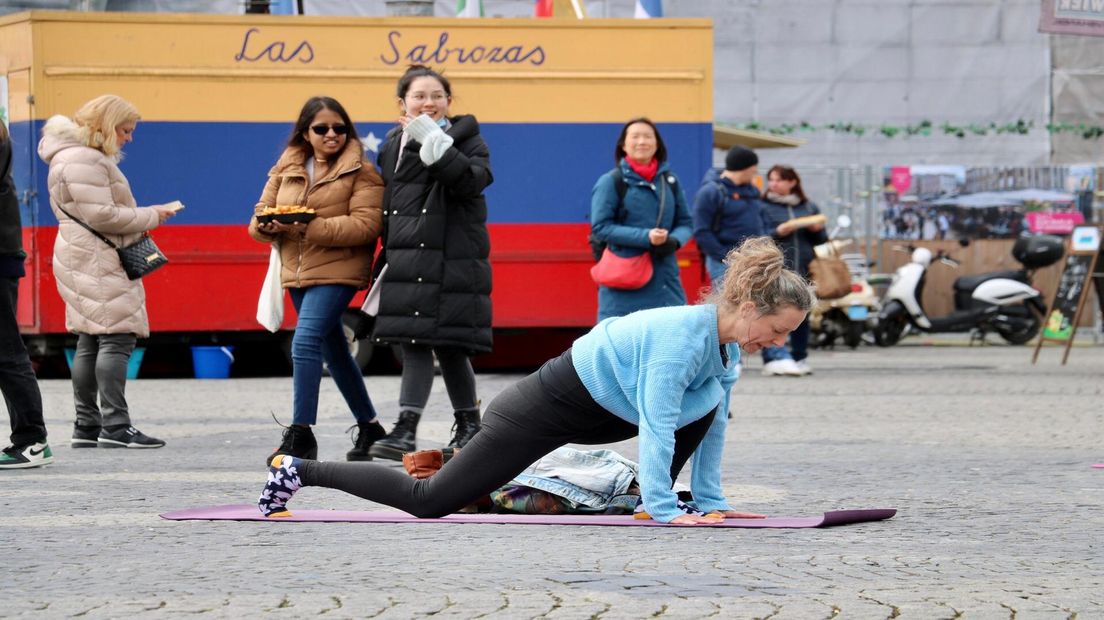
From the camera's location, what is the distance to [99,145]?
29.8 feet

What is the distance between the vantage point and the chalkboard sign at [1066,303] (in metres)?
16.2

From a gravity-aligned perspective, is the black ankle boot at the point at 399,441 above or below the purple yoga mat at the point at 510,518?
above

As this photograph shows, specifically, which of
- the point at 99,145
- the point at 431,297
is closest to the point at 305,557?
the point at 431,297

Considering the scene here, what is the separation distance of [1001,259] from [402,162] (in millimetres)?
14233

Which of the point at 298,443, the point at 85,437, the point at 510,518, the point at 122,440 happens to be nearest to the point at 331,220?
the point at 298,443

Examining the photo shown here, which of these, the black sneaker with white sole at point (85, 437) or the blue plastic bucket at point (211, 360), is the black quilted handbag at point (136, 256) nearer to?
the black sneaker with white sole at point (85, 437)

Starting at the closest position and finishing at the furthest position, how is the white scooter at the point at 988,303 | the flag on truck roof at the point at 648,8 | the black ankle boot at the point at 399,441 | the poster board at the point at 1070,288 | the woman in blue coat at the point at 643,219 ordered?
the black ankle boot at the point at 399,441 < the woman in blue coat at the point at 643,219 < the poster board at the point at 1070,288 < the flag on truck roof at the point at 648,8 < the white scooter at the point at 988,303

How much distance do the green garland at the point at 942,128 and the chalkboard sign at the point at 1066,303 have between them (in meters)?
7.08

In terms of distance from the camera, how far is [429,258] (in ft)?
26.7

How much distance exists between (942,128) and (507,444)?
1913 centimetres

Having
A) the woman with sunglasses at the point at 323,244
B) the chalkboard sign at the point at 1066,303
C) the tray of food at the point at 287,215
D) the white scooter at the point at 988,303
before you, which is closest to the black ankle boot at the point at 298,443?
the woman with sunglasses at the point at 323,244

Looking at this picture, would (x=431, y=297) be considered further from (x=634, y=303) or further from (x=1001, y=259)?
(x=1001, y=259)

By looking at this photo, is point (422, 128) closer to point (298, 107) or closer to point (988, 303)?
point (298, 107)

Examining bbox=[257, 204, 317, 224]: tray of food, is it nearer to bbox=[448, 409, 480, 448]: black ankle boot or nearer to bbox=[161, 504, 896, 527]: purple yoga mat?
bbox=[448, 409, 480, 448]: black ankle boot
